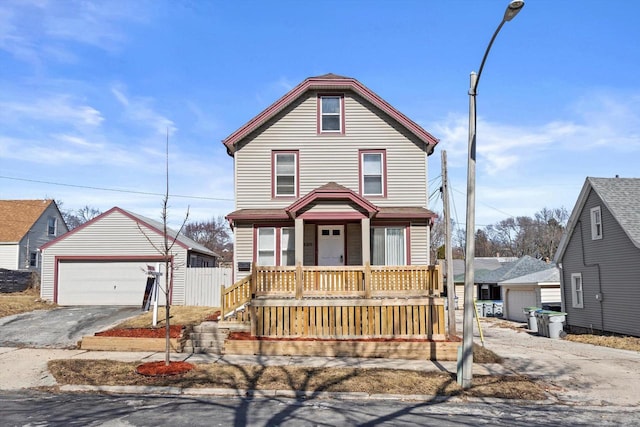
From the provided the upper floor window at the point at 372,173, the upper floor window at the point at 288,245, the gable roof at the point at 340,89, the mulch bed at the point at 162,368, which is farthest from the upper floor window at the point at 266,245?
the mulch bed at the point at 162,368

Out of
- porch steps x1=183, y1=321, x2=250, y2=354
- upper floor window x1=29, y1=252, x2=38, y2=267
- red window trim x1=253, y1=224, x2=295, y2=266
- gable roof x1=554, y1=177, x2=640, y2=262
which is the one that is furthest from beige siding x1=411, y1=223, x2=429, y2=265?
upper floor window x1=29, y1=252, x2=38, y2=267

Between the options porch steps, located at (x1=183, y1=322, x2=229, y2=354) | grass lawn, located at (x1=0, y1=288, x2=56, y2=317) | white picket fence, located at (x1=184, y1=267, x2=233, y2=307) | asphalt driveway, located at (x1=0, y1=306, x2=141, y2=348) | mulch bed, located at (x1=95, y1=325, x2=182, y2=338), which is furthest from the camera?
white picket fence, located at (x1=184, y1=267, x2=233, y2=307)

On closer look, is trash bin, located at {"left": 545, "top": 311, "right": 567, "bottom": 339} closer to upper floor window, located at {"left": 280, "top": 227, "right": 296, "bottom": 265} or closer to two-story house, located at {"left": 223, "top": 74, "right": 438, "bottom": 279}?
two-story house, located at {"left": 223, "top": 74, "right": 438, "bottom": 279}

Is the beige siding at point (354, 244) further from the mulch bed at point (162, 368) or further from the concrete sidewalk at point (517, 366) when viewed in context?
the mulch bed at point (162, 368)

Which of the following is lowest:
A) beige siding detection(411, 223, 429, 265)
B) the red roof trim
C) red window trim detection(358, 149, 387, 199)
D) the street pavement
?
the street pavement

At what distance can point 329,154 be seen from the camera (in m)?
18.8

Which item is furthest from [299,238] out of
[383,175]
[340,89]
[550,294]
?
[550,294]

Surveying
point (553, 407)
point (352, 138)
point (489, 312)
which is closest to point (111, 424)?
point (553, 407)

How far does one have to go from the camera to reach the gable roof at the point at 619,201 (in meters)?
20.2

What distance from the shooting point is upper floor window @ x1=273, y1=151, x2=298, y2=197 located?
61.0 ft

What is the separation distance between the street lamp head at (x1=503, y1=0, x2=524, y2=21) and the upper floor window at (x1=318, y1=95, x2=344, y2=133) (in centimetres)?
1073

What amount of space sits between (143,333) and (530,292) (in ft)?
83.6

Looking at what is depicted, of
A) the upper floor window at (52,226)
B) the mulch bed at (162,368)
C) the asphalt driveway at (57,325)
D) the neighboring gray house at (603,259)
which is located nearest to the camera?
the mulch bed at (162,368)

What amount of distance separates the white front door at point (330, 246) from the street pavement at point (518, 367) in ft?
19.0
